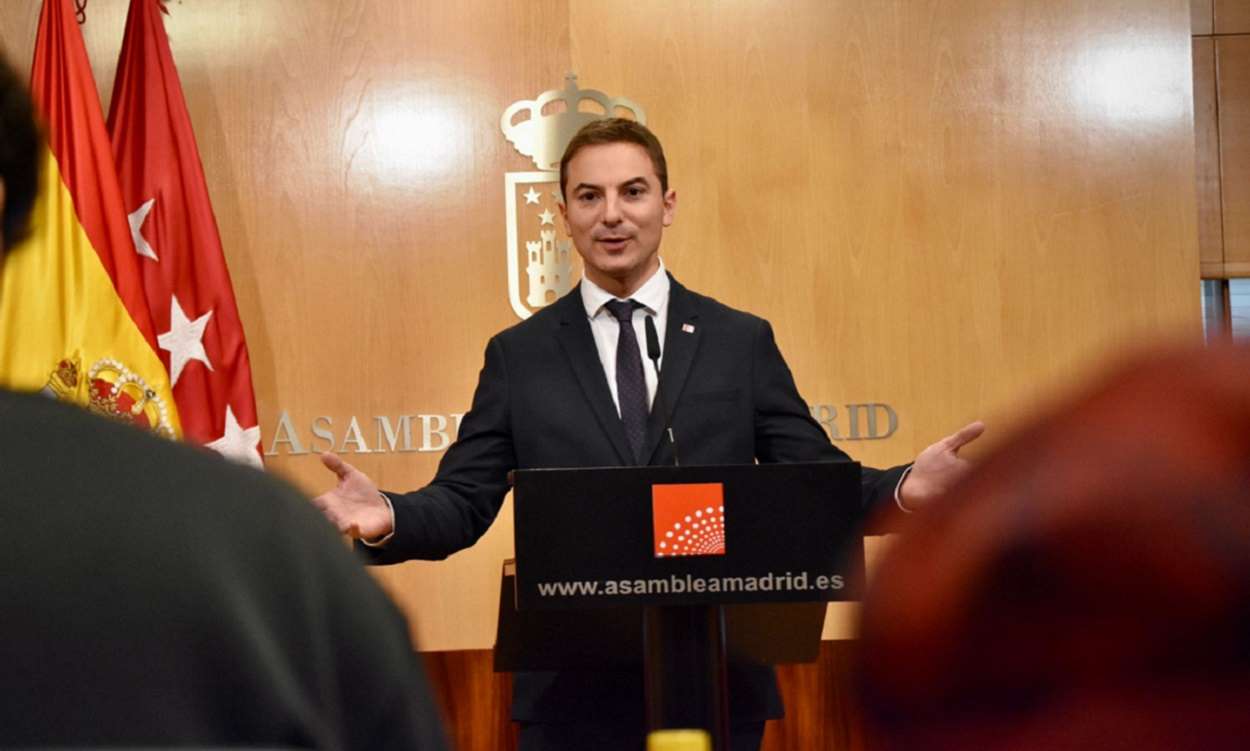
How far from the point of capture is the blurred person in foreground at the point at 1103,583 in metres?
0.37

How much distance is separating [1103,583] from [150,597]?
48cm

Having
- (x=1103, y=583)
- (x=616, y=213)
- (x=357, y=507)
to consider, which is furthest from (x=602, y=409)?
(x=1103, y=583)

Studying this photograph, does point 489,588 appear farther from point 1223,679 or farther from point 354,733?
point 1223,679

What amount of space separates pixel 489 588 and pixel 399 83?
191 cm

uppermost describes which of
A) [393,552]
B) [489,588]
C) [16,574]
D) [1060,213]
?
[1060,213]

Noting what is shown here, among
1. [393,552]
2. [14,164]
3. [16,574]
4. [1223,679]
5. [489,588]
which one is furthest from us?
[489,588]

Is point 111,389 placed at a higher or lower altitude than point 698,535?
higher

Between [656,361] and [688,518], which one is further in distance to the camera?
[656,361]

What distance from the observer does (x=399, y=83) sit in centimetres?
548

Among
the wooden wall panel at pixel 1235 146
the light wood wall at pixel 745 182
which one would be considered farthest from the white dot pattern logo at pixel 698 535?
the wooden wall panel at pixel 1235 146

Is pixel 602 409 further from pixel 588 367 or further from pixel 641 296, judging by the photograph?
pixel 641 296

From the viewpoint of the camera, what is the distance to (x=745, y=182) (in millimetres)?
5535

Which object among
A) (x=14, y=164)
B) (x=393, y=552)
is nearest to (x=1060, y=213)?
(x=393, y=552)

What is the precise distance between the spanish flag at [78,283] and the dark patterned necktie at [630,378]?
6.04 ft
